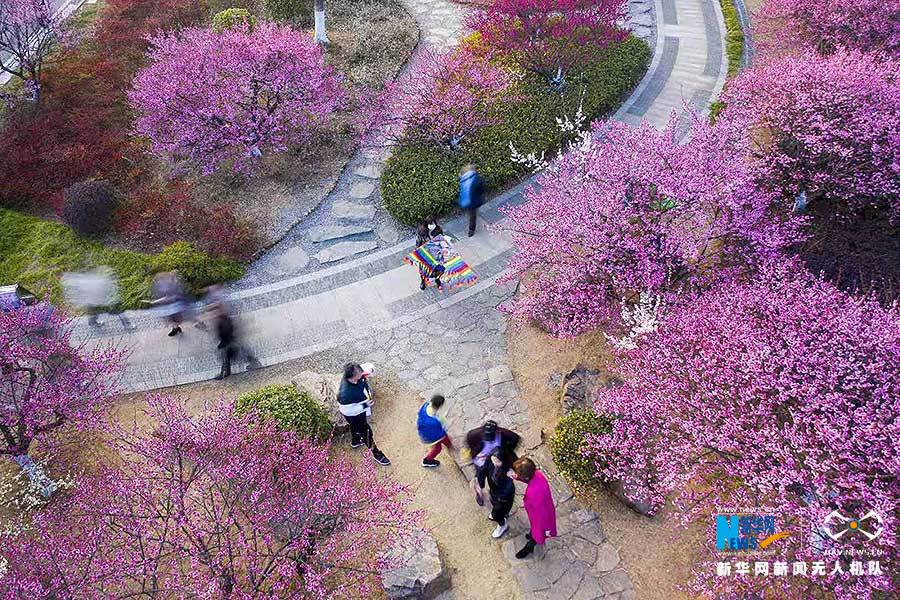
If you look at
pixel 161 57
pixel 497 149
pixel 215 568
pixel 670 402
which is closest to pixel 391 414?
pixel 215 568

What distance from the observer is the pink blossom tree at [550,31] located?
758 inches

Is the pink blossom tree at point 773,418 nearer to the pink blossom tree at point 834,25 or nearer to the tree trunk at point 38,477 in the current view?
the tree trunk at point 38,477

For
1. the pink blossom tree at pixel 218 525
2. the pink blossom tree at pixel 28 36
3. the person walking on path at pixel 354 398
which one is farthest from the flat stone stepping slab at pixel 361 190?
the pink blossom tree at pixel 28 36

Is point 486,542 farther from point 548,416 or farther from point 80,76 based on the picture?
point 80,76

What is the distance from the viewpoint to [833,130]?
12.8m

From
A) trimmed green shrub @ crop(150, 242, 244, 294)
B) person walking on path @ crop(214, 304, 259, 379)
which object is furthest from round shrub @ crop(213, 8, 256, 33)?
person walking on path @ crop(214, 304, 259, 379)

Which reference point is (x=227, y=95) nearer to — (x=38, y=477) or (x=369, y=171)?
(x=369, y=171)

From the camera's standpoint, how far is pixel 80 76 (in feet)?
67.7

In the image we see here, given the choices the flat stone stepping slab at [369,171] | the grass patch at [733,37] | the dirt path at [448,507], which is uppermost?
the grass patch at [733,37]

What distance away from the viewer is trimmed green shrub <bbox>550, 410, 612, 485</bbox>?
9852 mm

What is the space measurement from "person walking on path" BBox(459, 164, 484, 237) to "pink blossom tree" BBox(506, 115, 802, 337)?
2.78m

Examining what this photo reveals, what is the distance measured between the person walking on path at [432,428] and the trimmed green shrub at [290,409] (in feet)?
6.52

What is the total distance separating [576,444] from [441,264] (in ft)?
18.9

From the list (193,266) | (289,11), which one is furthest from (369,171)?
(289,11)
